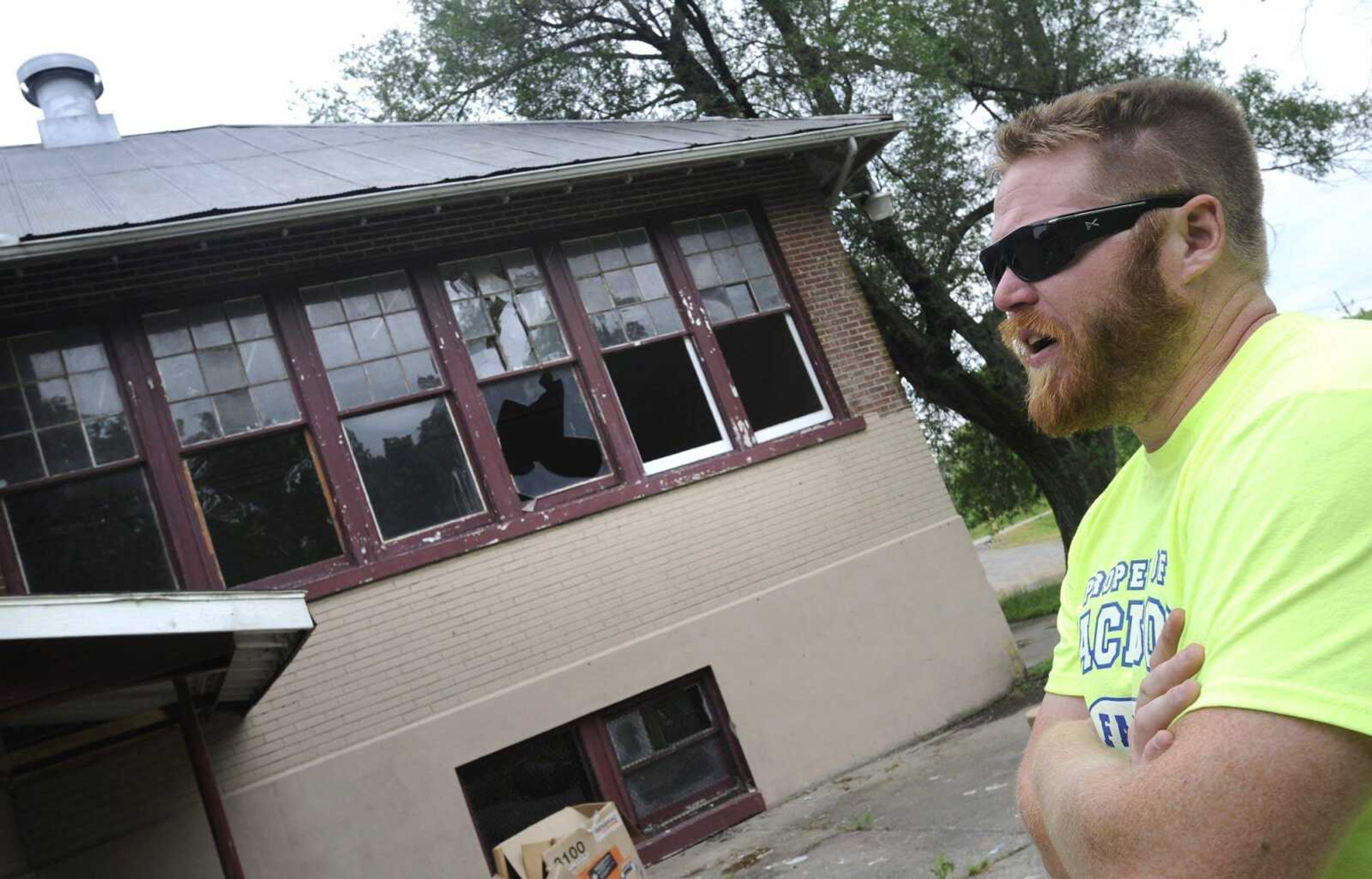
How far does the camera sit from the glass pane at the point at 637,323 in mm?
8984

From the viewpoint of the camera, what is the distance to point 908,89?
13242mm

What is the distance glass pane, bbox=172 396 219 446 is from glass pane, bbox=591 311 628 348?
2971mm

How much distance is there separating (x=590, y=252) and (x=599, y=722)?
3.82 meters

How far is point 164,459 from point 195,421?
35 centimetres

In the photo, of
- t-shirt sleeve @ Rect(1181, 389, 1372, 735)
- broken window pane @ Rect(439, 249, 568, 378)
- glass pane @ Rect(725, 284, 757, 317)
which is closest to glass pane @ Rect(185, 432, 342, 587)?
broken window pane @ Rect(439, 249, 568, 378)

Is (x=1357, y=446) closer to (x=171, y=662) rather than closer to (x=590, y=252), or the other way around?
(x=171, y=662)

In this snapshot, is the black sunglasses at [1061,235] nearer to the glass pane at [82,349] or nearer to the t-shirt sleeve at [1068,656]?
the t-shirt sleeve at [1068,656]

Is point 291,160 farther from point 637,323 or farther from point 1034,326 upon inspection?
point 1034,326

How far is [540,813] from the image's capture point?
25.6 ft

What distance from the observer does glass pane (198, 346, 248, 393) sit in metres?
7.65

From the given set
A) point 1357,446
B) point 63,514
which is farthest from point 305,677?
point 1357,446

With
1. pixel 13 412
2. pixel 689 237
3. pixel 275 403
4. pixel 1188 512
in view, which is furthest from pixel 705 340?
pixel 1188 512

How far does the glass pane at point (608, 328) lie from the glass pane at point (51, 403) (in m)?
3.81

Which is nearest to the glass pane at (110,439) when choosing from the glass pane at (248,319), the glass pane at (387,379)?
the glass pane at (248,319)
